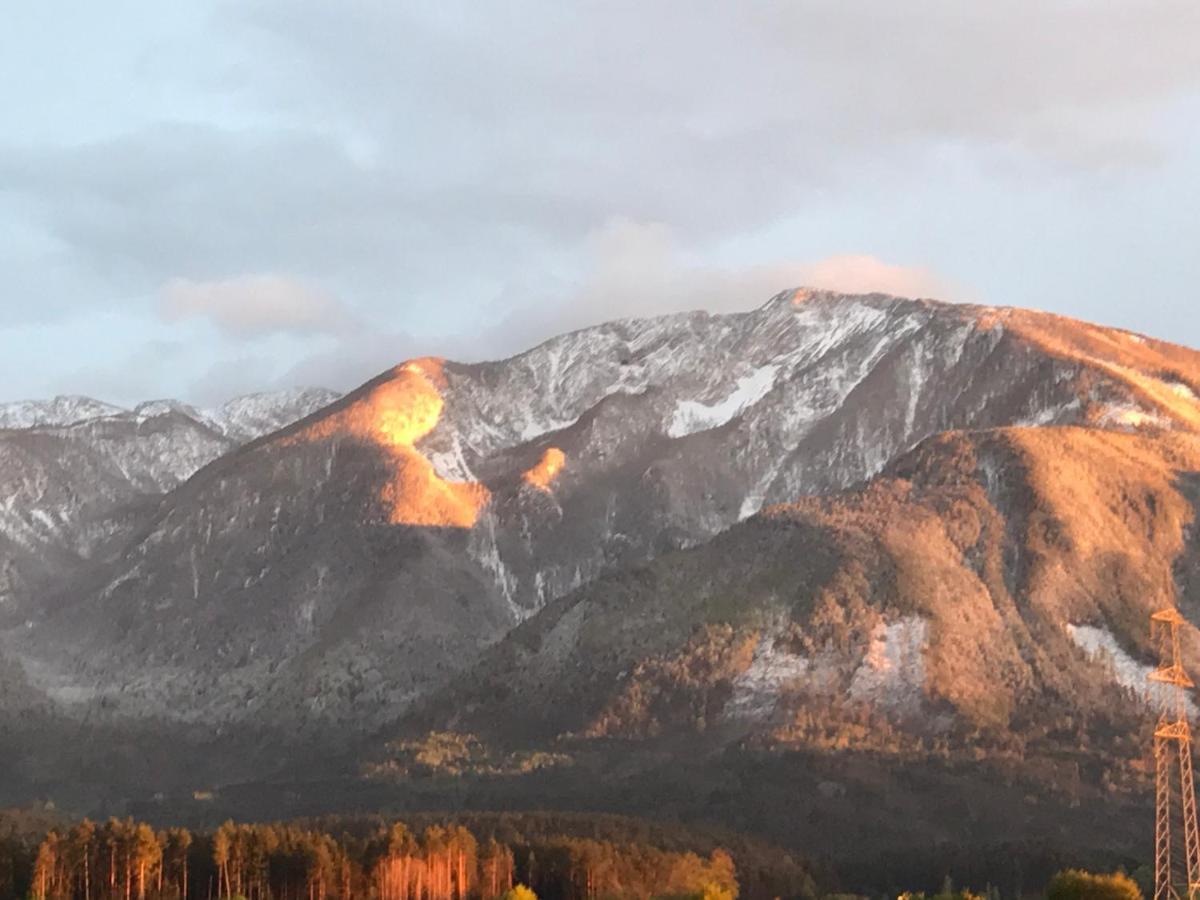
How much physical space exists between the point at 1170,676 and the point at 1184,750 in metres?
11.0

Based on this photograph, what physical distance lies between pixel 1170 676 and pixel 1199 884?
631 inches

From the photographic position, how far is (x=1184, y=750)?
598 ft

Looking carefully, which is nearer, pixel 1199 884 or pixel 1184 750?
pixel 1199 884

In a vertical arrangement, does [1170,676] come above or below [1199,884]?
above

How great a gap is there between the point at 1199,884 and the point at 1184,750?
15.4 metres

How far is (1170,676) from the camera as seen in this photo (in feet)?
571

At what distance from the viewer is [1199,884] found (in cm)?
16950
